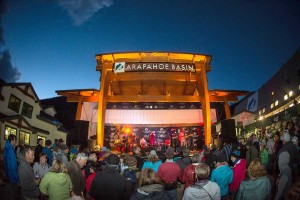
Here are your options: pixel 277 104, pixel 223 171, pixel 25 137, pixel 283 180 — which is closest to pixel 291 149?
pixel 283 180

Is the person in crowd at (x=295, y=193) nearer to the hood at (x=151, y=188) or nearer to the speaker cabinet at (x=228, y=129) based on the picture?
the hood at (x=151, y=188)

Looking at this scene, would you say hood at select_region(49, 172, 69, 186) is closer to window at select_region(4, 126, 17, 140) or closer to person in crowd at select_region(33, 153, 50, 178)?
person in crowd at select_region(33, 153, 50, 178)

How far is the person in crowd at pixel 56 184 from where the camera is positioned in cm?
527

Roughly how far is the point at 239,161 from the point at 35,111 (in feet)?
67.5

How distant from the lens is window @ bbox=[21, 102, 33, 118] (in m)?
20.3

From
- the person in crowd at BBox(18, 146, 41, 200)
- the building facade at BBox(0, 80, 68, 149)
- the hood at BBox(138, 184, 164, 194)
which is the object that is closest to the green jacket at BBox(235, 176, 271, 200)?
the hood at BBox(138, 184, 164, 194)

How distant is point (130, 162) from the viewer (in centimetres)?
603

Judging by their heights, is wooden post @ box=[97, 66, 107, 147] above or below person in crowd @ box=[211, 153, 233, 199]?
above

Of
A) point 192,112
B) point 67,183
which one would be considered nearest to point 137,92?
point 192,112

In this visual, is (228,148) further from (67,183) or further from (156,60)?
(156,60)

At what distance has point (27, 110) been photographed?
21.0 m

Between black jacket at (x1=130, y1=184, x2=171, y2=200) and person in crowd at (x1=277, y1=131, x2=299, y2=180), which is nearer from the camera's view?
black jacket at (x1=130, y1=184, x2=171, y2=200)

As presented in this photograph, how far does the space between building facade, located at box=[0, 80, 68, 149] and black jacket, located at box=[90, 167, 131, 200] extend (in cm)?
1396

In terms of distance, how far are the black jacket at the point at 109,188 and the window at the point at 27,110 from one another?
1811cm
